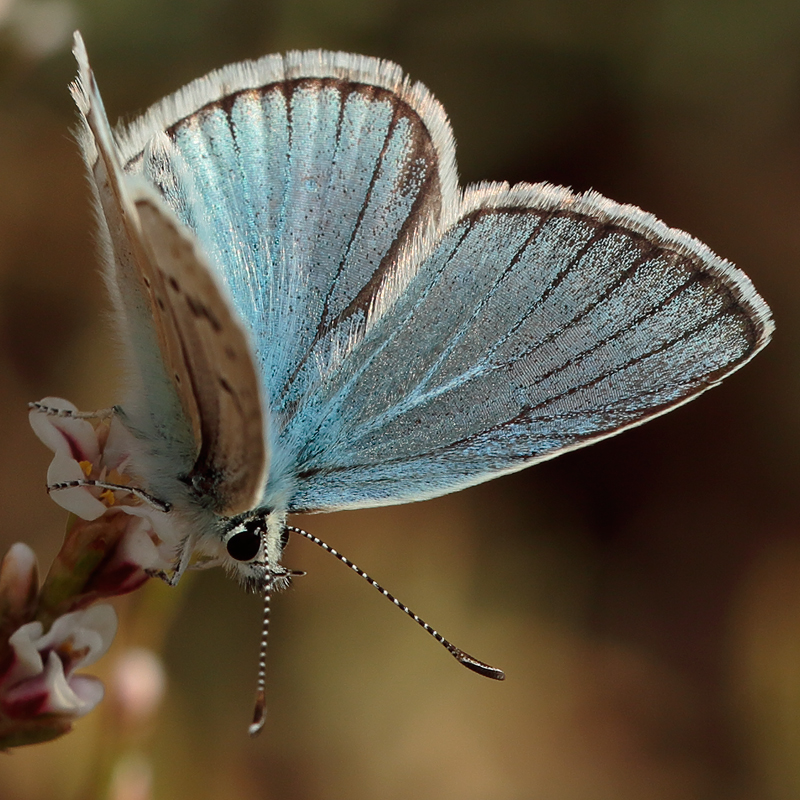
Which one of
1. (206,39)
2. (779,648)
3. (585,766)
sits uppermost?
(206,39)

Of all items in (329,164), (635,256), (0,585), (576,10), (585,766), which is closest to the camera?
(0,585)

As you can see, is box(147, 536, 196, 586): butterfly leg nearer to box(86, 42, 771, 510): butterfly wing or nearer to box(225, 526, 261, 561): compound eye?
box(225, 526, 261, 561): compound eye

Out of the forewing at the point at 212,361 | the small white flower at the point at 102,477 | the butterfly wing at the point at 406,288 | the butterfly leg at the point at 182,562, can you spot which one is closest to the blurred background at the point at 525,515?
the small white flower at the point at 102,477

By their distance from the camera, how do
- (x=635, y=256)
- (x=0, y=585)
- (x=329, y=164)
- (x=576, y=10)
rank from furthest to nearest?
1. (x=576, y=10)
2. (x=329, y=164)
3. (x=635, y=256)
4. (x=0, y=585)

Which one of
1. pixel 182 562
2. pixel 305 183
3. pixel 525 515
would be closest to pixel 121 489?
pixel 182 562

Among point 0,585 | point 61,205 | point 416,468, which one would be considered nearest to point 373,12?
point 61,205

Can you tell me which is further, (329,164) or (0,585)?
(329,164)

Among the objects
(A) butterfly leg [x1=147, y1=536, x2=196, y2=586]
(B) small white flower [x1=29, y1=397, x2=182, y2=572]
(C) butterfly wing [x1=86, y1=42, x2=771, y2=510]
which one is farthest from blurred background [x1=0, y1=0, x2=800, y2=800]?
(C) butterfly wing [x1=86, y1=42, x2=771, y2=510]

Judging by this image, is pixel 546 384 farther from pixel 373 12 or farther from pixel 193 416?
pixel 373 12
